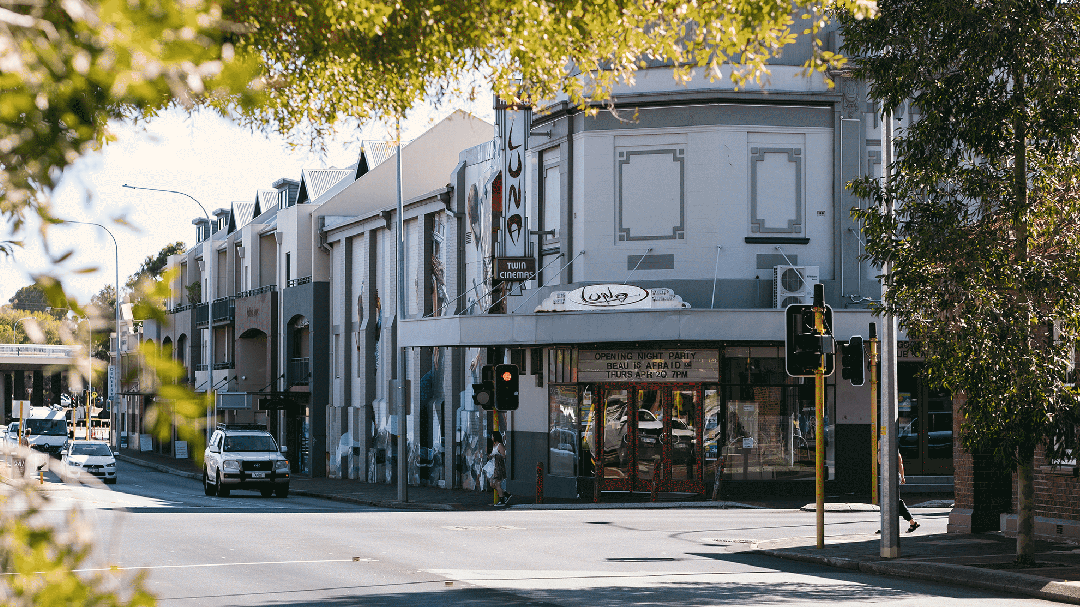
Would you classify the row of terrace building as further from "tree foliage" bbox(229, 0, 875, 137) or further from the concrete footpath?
"tree foliage" bbox(229, 0, 875, 137)

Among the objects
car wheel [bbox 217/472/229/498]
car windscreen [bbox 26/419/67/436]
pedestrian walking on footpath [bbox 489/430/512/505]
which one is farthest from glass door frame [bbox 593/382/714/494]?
car windscreen [bbox 26/419/67/436]

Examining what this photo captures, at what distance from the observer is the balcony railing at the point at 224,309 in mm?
56750

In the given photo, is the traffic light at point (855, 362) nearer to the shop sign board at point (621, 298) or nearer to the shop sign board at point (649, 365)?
the shop sign board at point (621, 298)

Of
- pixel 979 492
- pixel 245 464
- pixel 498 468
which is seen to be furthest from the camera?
pixel 245 464

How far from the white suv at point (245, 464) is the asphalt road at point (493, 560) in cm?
706

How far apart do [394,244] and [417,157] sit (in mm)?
5863

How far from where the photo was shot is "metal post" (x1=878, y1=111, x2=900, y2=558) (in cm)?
1574

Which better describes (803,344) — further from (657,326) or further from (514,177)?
(514,177)

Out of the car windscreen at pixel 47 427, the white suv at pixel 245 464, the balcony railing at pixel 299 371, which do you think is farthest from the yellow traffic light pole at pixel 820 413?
the car windscreen at pixel 47 427

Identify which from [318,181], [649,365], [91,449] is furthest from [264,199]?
[649,365]

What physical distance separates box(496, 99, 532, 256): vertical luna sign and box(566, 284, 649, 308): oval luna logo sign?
10.4 ft

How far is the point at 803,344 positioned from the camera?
1744 cm

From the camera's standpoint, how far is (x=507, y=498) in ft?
89.4

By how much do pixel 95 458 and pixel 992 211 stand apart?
31718 mm
